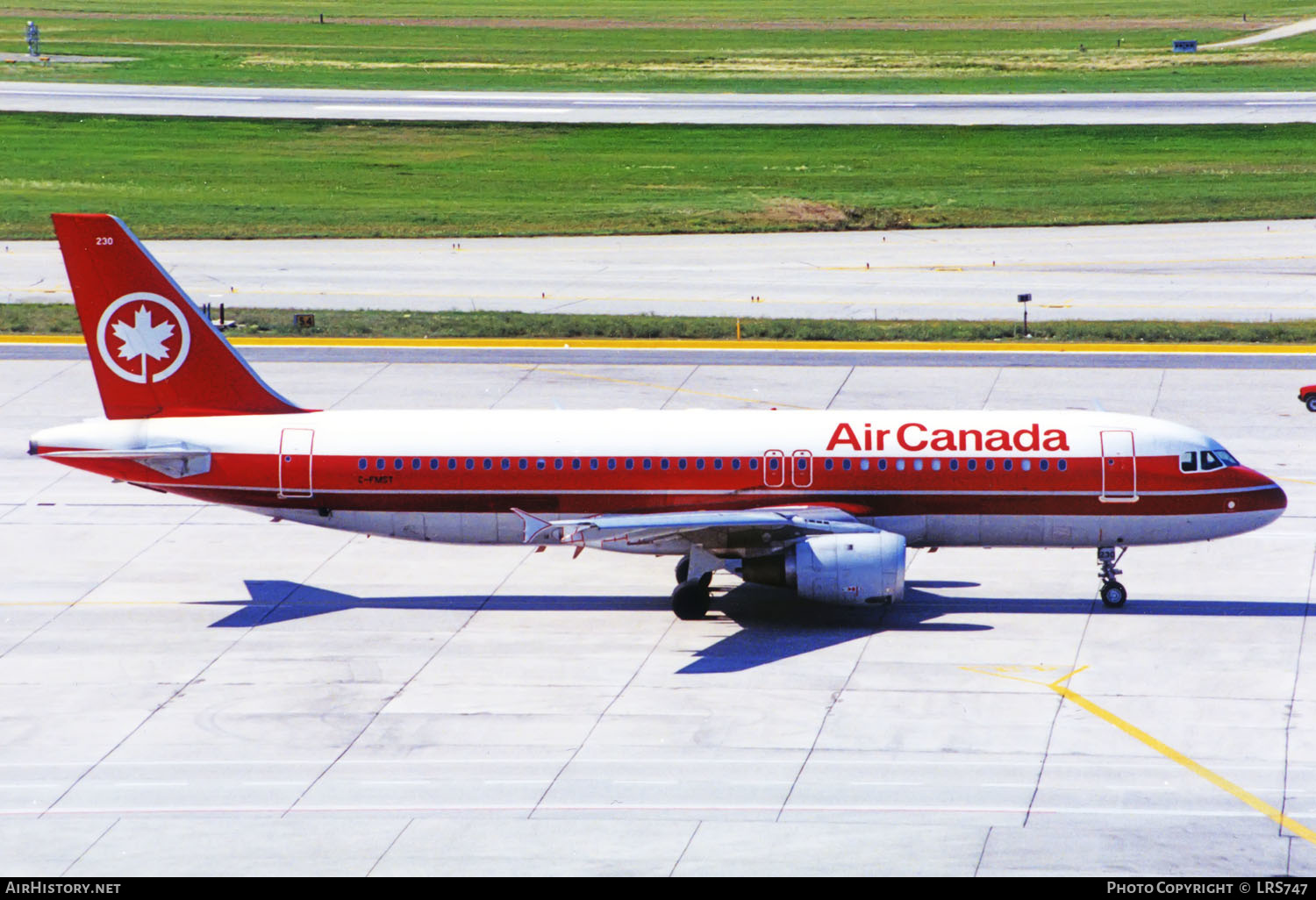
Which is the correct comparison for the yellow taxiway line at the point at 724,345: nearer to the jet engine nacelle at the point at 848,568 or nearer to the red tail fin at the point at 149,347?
the red tail fin at the point at 149,347

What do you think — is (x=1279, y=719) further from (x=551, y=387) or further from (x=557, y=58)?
(x=557, y=58)

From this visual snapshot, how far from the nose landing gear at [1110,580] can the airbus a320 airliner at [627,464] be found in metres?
0.04

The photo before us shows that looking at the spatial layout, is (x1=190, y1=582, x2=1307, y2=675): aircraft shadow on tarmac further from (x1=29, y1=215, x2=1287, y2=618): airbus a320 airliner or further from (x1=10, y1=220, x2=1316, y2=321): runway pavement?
(x1=10, y1=220, x2=1316, y2=321): runway pavement

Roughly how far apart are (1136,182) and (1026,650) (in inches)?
2300

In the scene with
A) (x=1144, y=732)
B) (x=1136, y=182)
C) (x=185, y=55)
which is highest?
(x=185, y=55)

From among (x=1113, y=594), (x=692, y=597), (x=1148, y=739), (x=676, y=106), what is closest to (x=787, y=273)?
(x=1113, y=594)

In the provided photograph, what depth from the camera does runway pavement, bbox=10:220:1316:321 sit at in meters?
66.9

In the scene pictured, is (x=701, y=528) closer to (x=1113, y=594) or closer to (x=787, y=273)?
(x=1113, y=594)

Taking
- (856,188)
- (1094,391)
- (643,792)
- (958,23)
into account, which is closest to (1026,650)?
(643,792)

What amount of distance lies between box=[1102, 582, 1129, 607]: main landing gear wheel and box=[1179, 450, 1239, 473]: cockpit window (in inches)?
108

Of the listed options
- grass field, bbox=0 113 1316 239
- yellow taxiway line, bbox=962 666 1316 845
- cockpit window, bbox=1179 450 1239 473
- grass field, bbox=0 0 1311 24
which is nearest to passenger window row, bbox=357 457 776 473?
yellow taxiway line, bbox=962 666 1316 845

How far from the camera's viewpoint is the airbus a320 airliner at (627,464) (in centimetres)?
3678

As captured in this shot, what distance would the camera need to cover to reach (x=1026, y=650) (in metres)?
34.2

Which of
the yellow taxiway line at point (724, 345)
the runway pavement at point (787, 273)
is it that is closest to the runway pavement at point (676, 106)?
the runway pavement at point (787, 273)
